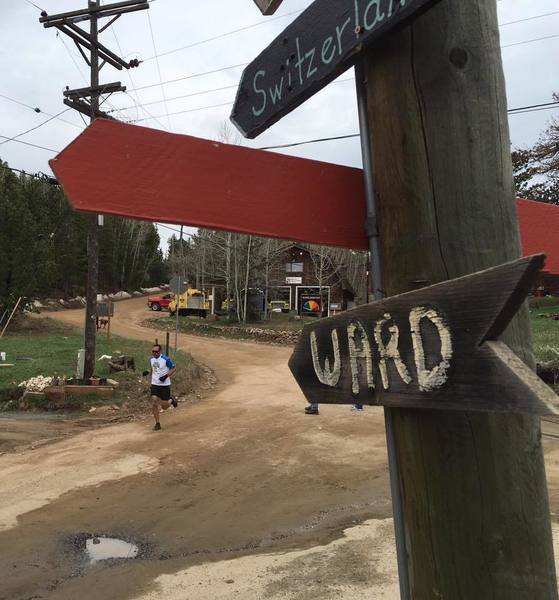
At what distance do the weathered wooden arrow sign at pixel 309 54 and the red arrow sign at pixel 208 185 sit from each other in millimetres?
250

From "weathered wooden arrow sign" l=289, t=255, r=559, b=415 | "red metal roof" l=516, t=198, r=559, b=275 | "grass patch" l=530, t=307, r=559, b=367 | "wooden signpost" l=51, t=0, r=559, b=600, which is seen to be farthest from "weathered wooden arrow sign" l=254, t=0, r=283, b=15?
"grass patch" l=530, t=307, r=559, b=367

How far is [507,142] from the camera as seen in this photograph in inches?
60.1

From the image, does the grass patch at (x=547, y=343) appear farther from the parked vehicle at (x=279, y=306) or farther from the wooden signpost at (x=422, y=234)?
the parked vehicle at (x=279, y=306)

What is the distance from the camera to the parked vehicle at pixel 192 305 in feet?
137

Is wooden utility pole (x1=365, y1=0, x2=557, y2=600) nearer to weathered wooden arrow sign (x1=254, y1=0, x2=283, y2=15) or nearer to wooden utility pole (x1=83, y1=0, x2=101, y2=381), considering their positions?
weathered wooden arrow sign (x1=254, y1=0, x2=283, y2=15)

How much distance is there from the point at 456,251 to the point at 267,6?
4.50 feet

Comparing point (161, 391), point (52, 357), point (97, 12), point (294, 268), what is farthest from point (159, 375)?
point (294, 268)

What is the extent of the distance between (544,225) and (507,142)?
58 centimetres

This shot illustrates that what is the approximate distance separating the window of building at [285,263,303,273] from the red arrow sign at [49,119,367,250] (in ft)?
152

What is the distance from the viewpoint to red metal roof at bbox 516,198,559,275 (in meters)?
1.93

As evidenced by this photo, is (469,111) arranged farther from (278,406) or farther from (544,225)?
(278,406)

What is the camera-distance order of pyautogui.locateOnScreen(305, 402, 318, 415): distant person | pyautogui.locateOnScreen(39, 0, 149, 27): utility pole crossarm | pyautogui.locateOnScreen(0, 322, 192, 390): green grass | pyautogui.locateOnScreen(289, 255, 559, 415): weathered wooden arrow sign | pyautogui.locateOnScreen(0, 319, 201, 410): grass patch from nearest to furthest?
1. pyautogui.locateOnScreen(289, 255, 559, 415): weathered wooden arrow sign
2. pyautogui.locateOnScreen(305, 402, 318, 415): distant person
3. pyautogui.locateOnScreen(0, 319, 201, 410): grass patch
4. pyautogui.locateOnScreen(0, 322, 192, 390): green grass
5. pyautogui.locateOnScreen(39, 0, 149, 27): utility pole crossarm

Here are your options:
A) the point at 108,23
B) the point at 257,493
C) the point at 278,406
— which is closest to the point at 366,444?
the point at 257,493

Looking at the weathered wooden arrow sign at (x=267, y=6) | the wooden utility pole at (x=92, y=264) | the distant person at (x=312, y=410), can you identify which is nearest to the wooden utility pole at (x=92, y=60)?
the wooden utility pole at (x=92, y=264)
